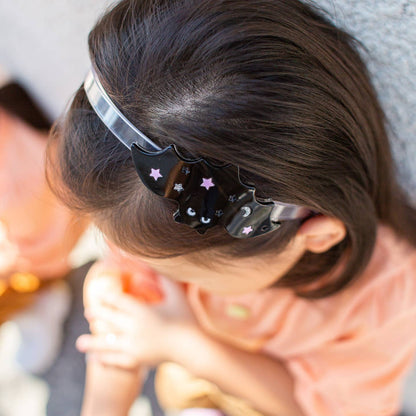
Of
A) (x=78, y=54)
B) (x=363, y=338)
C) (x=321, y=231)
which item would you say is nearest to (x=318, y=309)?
(x=363, y=338)

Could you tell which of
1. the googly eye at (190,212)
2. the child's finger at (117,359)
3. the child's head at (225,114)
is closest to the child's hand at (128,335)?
the child's finger at (117,359)

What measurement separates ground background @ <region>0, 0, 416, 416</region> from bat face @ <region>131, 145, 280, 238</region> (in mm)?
241

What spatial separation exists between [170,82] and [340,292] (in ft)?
1.48

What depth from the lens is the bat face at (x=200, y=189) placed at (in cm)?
31

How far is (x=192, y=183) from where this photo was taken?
322mm

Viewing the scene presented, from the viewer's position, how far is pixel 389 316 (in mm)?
614

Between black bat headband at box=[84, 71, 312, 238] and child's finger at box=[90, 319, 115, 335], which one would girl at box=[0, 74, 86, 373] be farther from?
black bat headband at box=[84, 71, 312, 238]

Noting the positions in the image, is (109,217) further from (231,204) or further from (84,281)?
(84,281)

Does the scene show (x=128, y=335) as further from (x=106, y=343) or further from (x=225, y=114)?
(x=225, y=114)

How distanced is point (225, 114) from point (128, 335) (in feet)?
1.53

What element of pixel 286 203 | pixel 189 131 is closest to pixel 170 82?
pixel 189 131

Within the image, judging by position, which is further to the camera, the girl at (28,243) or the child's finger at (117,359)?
the girl at (28,243)

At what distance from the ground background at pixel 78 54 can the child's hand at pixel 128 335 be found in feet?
0.30

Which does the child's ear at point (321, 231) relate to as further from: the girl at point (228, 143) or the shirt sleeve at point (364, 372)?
the shirt sleeve at point (364, 372)
